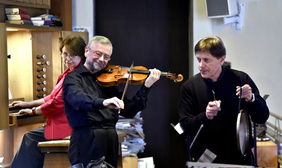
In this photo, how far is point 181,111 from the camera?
275 centimetres

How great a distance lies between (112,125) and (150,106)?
8.79ft

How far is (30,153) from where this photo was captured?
3.79 m

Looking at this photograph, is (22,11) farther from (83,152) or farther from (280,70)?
(280,70)

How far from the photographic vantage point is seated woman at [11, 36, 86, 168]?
356cm

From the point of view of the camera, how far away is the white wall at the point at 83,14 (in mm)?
5406

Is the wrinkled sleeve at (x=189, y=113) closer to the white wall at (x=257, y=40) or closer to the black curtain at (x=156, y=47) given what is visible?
the white wall at (x=257, y=40)

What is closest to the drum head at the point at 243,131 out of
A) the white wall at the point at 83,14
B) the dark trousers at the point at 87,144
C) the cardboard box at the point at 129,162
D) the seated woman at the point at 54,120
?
the dark trousers at the point at 87,144

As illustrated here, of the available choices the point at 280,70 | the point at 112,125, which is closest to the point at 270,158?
the point at 280,70

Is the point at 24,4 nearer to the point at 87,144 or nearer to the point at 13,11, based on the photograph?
the point at 13,11

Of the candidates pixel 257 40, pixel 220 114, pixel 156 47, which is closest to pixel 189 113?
pixel 220 114

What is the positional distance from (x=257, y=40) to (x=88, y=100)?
267cm

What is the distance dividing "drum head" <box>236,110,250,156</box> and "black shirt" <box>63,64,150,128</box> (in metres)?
0.81

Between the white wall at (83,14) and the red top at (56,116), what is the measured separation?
75.6 inches

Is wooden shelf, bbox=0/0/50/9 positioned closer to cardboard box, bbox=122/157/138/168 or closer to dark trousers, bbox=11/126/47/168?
dark trousers, bbox=11/126/47/168
